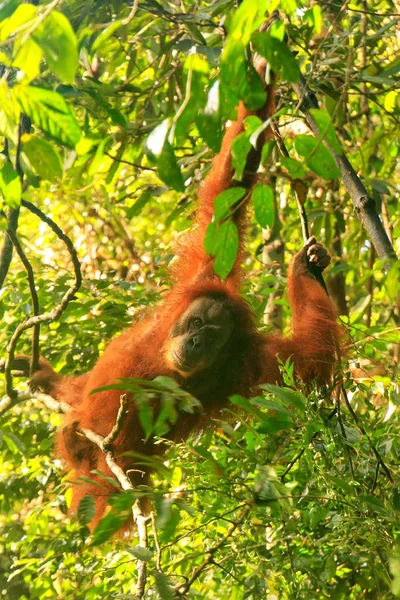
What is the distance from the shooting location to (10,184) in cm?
182

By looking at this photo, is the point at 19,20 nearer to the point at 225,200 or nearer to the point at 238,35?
the point at 238,35

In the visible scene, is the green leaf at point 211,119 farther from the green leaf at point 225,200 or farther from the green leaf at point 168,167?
the green leaf at point 225,200

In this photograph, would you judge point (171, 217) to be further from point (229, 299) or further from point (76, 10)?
point (76, 10)

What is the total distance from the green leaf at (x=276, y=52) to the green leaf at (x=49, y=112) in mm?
508

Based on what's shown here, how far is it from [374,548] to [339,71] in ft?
9.34

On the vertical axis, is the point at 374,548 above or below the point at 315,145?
below

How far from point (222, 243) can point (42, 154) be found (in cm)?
60

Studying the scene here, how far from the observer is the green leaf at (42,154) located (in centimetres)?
172

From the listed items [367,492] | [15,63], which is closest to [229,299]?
[367,492]

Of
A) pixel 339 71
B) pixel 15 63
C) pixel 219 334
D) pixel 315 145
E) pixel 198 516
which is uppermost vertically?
pixel 339 71

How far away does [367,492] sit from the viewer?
236 centimetres

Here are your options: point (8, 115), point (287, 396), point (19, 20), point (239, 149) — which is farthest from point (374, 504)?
point (19, 20)

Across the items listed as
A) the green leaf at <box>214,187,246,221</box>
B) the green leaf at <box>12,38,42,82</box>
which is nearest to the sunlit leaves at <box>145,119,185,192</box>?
the green leaf at <box>214,187,246,221</box>

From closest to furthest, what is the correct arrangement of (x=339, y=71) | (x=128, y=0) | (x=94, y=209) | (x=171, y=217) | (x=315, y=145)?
(x=315, y=145) < (x=128, y=0) < (x=339, y=71) < (x=171, y=217) < (x=94, y=209)
